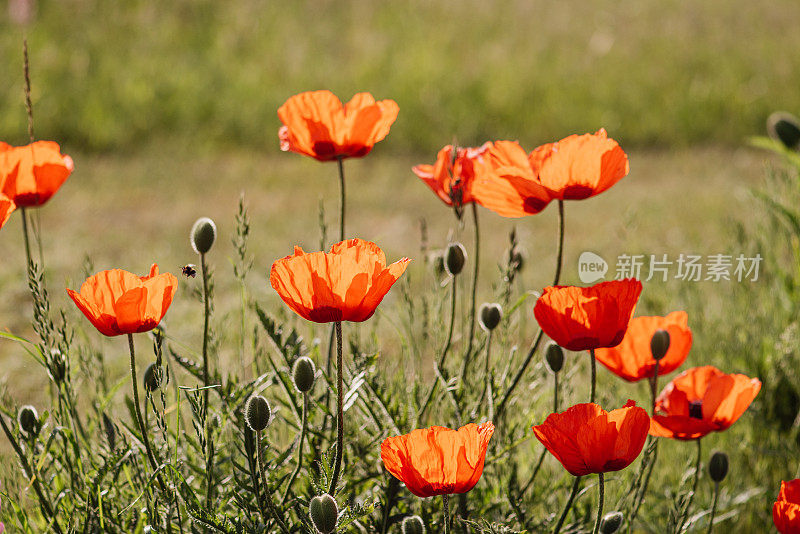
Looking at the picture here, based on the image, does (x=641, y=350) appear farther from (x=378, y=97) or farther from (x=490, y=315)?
(x=378, y=97)

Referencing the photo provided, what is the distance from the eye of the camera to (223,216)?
138 inches

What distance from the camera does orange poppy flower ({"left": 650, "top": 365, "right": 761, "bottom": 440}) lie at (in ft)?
3.26

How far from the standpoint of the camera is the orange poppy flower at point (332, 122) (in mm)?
1088

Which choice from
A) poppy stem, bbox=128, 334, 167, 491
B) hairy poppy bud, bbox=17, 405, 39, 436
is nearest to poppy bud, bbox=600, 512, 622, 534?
poppy stem, bbox=128, 334, 167, 491

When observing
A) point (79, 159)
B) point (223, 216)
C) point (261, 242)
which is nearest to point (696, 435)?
point (261, 242)

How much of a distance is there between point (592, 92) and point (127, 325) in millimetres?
4098

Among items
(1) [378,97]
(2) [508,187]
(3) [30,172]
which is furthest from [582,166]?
(1) [378,97]

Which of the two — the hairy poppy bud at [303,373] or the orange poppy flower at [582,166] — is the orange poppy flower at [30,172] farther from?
the orange poppy flower at [582,166]

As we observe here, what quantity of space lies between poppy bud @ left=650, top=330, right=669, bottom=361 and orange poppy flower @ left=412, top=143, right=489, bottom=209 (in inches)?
10.9

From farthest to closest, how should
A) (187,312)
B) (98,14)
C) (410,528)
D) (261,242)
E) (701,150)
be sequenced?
(98,14)
(701,150)
(261,242)
(187,312)
(410,528)

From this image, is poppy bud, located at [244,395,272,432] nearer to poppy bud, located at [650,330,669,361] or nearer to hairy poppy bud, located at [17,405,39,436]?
hairy poppy bud, located at [17,405,39,436]

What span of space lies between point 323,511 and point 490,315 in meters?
0.39

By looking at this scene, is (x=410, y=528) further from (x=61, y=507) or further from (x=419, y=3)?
(x=419, y=3)

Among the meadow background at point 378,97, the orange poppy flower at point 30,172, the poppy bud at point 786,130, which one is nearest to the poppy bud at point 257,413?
the orange poppy flower at point 30,172
